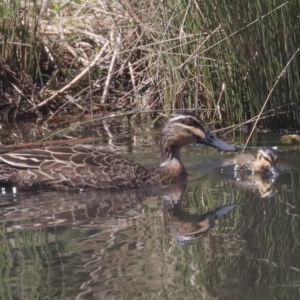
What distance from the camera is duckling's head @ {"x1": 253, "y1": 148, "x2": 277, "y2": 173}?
7.36 metres

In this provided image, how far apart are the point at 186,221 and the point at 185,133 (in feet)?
5.70

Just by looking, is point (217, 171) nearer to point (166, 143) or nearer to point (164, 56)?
point (166, 143)

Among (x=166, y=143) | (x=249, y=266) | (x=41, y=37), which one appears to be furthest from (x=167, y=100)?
(x=249, y=266)

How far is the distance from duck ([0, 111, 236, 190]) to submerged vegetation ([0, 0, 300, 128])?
Result: 2.26 feet

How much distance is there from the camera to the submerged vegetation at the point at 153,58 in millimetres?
7961

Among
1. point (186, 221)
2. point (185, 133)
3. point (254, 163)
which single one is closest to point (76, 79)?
point (185, 133)

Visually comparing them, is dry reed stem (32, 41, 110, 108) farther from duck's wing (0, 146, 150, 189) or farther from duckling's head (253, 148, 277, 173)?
duckling's head (253, 148, 277, 173)

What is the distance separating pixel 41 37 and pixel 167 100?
6.28ft

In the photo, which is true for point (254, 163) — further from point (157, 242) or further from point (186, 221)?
point (157, 242)

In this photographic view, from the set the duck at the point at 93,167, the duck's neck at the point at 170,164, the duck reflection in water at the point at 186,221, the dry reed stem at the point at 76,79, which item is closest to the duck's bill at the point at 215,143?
the duck at the point at 93,167

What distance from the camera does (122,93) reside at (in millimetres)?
10109

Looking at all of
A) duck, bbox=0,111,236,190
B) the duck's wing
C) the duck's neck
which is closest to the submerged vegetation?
duck, bbox=0,111,236,190

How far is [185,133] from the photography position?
24.9ft

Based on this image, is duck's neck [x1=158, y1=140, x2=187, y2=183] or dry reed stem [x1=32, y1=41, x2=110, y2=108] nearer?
duck's neck [x1=158, y1=140, x2=187, y2=183]
